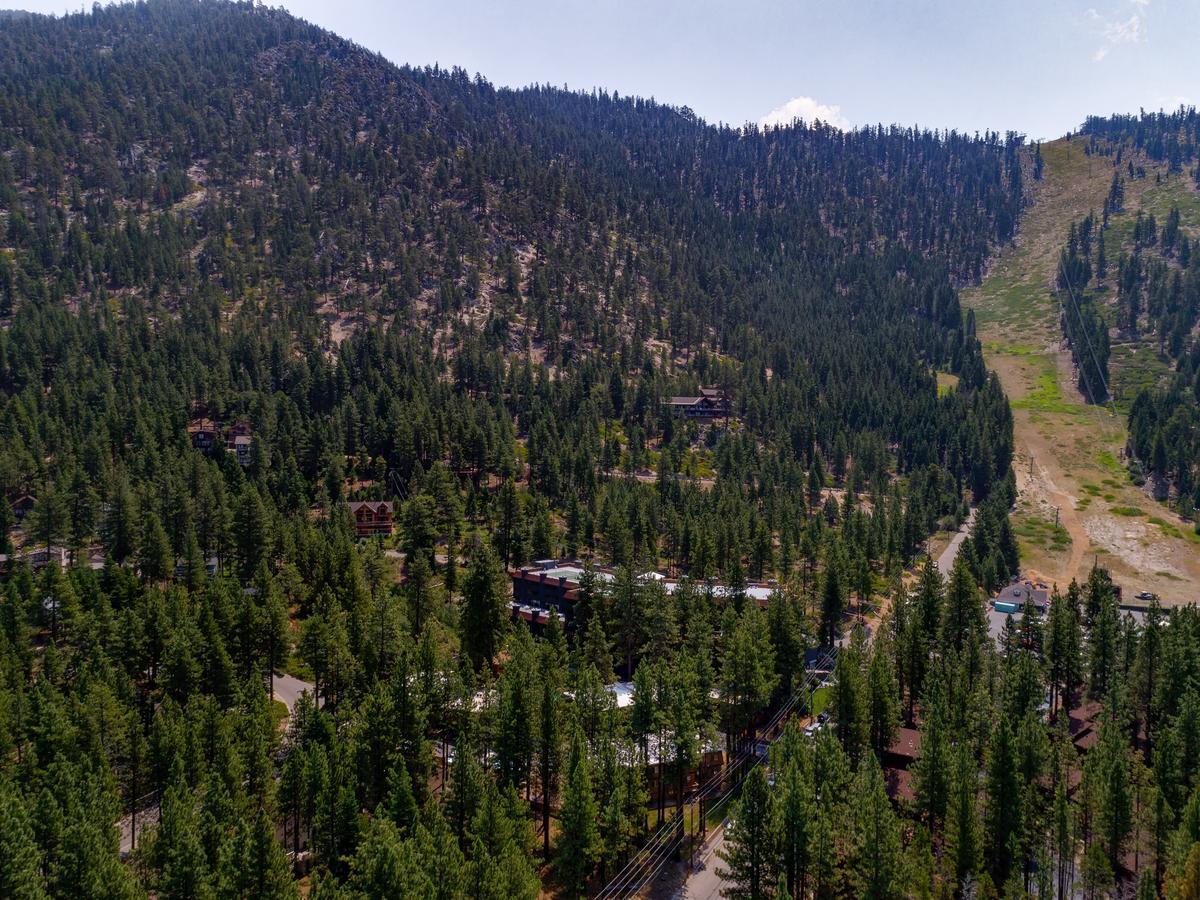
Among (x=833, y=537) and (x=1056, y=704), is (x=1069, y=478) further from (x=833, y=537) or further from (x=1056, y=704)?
(x=1056, y=704)

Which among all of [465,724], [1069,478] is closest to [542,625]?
[465,724]

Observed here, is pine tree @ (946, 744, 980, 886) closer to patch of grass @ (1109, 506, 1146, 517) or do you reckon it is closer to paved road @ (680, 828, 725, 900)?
paved road @ (680, 828, 725, 900)

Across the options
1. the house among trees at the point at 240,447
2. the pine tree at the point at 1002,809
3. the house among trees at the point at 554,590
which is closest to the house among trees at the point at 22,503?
the house among trees at the point at 240,447

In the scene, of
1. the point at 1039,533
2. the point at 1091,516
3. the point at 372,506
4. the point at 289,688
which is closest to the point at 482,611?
the point at 289,688

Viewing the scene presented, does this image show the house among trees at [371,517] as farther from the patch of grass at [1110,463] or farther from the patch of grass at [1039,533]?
the patch of grass at [1110,463]

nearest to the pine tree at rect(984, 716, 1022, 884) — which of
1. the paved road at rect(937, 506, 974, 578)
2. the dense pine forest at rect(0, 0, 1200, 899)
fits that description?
the dense pine forest at rect(0, 0, 1200, 899)

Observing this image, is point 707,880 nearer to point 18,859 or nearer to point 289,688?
point 18,859
